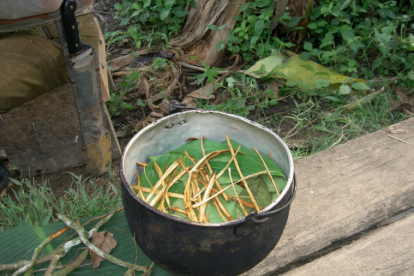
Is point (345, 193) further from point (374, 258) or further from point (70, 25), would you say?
point (70, 25)

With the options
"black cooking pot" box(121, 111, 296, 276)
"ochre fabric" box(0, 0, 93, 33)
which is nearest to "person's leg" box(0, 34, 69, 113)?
"ochre fabric" box(0, 0, 93, 33)

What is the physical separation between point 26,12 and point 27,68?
12.6 inches

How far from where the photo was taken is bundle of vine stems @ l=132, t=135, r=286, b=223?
1369mm

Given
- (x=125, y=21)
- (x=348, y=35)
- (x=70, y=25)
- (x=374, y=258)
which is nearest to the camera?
(x=374, y=258)

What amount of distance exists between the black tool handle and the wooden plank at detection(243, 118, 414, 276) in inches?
52.2

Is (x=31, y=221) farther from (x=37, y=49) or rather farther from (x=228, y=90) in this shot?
(x=228, y=90)

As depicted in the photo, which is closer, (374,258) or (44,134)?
(374,258)

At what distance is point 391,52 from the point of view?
9.63 feet

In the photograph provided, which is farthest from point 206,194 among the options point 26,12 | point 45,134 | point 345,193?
point 45,134

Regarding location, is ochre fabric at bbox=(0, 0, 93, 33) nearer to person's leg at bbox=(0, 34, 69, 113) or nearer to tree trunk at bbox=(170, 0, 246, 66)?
person's leg at bbox=(0, 34, 69, 113)

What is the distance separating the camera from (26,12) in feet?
5.24

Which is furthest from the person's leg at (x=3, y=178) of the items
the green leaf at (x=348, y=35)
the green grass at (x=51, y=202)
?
the green leaf at (x=348, y=35)

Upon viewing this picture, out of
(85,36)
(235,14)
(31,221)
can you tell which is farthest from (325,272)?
(235,14)

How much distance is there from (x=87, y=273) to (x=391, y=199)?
150 centimetres
